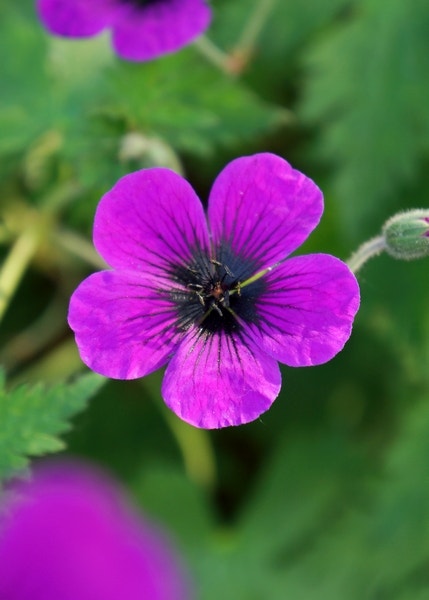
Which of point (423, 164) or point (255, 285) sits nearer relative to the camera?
point (255, 285)

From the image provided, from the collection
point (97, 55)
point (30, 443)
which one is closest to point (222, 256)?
point (30, 443)

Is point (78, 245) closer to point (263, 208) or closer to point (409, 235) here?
point (263, 208)

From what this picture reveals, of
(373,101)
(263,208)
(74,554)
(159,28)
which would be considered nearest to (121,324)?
(263,208)

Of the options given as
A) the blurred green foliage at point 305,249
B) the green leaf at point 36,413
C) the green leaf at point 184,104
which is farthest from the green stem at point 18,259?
the green leaf at point 36,413

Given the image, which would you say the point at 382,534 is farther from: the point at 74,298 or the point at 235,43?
Result: the point at 235,43

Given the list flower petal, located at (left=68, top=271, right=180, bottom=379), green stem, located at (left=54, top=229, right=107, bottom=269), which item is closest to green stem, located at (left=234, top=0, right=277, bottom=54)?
green stem, located at (left=54, top=229, right=107, bottom=269)

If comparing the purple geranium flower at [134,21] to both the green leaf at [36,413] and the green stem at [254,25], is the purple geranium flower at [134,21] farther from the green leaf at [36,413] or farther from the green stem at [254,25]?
the green leaf at [36,413]

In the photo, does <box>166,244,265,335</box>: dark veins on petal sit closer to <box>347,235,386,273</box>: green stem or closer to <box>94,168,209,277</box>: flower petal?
<box>94,168,209,277</box>: flower petal
